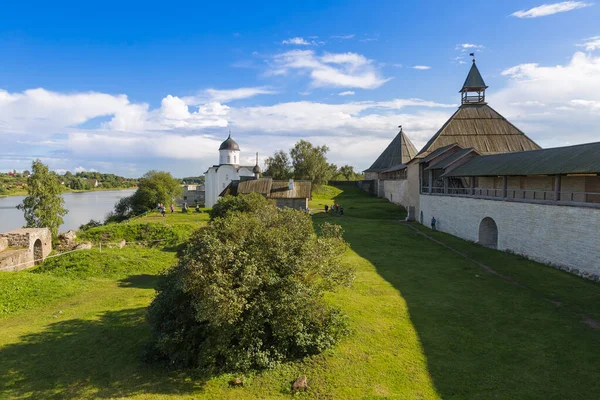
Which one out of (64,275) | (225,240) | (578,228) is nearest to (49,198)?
(64,275)

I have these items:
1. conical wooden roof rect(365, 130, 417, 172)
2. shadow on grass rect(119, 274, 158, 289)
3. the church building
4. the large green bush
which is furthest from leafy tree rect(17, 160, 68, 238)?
conical wooden roof rect(365, 130, 417, 172)

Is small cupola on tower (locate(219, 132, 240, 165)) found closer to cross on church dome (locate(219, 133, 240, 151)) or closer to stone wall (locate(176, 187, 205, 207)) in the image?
cross on church dome (locate(219, 133, 240, 151))

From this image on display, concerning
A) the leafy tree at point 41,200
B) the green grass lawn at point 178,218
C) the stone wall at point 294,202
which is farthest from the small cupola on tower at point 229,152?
the leafy tree at point 41,200

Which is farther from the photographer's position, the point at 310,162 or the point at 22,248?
the point at 310,162

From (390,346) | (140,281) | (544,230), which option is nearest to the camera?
(390,346)

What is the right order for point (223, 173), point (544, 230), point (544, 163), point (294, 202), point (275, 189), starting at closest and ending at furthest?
point (544, 230), point (544, 163), point (294, 202), point (275, 189), point (223, 173)

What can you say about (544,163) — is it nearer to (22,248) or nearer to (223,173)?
(22,248)

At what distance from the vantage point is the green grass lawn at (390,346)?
22.5 feet

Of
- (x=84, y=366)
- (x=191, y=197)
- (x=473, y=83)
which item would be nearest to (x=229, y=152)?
(x=191, y=197)

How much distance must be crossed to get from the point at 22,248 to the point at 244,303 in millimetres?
17054

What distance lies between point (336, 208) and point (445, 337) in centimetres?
2801

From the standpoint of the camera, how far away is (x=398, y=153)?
53812mm

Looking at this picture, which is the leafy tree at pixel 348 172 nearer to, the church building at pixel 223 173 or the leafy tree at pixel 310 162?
the leafy tree at pixel 310 162

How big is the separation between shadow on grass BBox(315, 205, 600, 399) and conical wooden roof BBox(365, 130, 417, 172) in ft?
129
